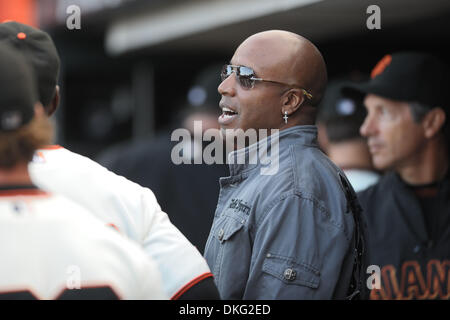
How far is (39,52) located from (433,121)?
7.48 ft

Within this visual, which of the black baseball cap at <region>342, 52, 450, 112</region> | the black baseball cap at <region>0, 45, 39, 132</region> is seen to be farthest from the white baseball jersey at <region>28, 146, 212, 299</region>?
the black baseball cap at <region>342, 52, 450, 112</region>

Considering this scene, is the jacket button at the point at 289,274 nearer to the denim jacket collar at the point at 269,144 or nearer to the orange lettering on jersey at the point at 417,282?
the denim jacket collar at the point at 269,144

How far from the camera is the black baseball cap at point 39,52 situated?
216 cm

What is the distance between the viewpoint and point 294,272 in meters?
2.21

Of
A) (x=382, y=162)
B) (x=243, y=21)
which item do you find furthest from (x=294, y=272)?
(x=243, y=21)

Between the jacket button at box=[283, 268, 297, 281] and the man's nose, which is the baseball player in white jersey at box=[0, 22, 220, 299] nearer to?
the jacket button at box=[283, 268, 297, 281]

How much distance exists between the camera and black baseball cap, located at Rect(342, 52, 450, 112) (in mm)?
3727

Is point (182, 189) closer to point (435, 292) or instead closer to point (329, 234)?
point (435, 292)

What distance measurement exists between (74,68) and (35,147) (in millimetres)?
7487

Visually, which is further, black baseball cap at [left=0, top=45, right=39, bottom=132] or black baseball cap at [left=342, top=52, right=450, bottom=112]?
black baseball cap at [left=342, top=52, right=450, bottom=112]

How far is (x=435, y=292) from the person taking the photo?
11.3 ft

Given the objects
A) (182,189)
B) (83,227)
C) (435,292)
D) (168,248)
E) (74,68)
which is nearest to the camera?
(83,227)

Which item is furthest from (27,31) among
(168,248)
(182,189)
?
(182,189)

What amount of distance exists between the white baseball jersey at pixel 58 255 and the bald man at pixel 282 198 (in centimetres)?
65
